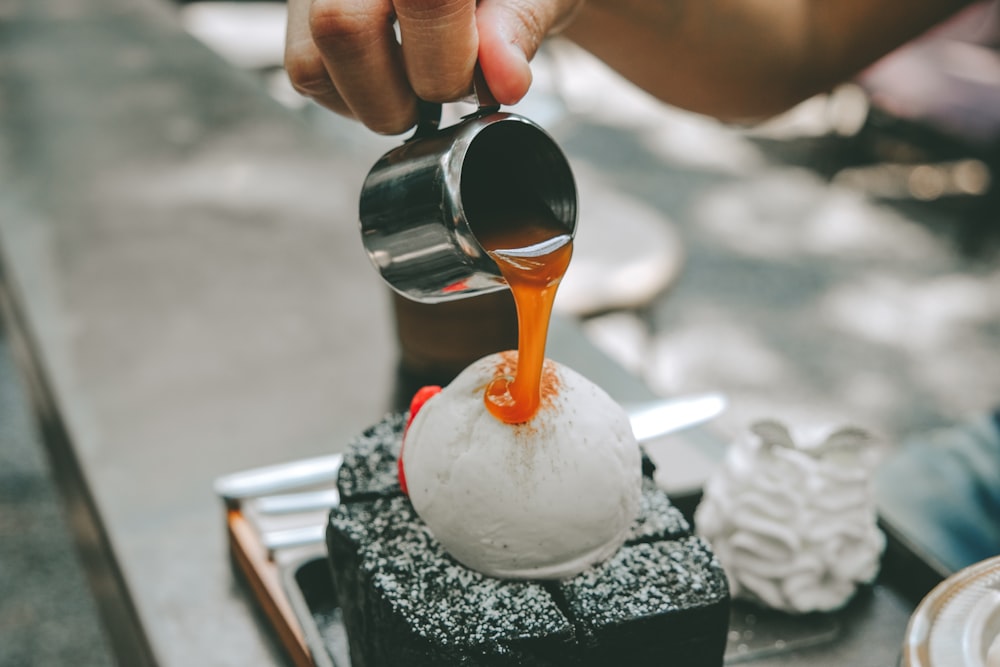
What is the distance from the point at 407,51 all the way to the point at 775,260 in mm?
3756

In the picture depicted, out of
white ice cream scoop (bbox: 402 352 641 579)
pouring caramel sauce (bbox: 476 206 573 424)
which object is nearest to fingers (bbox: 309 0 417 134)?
pouring caramel sauce (bbox: 476 206 573 424)

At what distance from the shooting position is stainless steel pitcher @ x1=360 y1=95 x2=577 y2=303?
0.97 meters

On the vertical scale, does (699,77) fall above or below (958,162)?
above

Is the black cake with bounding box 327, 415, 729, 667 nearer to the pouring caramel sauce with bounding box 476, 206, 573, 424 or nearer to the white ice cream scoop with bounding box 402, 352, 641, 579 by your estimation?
the white ice cream scoop with bounding box 402, 352, 641, 579

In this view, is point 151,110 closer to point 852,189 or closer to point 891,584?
point 891,584

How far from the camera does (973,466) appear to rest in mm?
1687

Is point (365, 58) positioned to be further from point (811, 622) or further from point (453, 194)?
point (811, 622)

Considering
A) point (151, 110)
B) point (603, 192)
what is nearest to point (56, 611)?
point (151, 110)

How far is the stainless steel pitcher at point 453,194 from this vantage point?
0.97 meters

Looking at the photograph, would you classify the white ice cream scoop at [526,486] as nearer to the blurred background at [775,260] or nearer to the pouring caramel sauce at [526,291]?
the pouring caramel sauce at [526,291]

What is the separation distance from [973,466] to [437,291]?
1162 mm

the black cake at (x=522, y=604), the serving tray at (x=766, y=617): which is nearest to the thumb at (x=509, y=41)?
the black cake at (x=522, y=604)

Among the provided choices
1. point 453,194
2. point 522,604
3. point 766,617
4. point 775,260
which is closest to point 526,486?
point 522,604

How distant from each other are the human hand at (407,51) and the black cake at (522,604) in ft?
1.58
